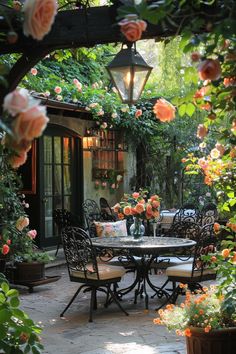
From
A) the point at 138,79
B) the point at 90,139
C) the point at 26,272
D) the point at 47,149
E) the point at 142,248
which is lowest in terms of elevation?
the point at 26,272

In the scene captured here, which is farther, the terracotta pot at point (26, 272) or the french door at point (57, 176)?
the french door at point (57, 176)

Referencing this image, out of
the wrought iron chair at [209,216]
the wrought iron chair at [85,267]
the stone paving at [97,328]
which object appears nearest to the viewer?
the stone paving at [97,328]

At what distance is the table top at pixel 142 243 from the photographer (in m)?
5.62

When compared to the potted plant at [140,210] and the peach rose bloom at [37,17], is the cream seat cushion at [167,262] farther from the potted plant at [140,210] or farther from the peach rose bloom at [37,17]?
the peach rose bloom at [37,17]

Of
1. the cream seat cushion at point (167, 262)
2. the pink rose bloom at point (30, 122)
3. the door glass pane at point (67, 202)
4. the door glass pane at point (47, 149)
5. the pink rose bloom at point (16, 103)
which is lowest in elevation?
the cream seat cushion at point (167, 262)

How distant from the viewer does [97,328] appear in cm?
514

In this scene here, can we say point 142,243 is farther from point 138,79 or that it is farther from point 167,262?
point 138,79

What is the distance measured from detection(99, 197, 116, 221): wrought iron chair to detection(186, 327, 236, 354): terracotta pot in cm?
641

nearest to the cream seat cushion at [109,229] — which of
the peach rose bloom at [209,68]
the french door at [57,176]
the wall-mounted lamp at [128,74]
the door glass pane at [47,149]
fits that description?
the french door at [57,176]

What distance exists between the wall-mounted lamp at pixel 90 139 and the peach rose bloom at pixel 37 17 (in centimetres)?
914

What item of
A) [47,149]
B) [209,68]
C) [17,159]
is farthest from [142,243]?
[47,149]

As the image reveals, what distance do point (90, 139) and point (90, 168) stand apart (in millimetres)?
602

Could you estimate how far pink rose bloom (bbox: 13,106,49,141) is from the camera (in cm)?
148

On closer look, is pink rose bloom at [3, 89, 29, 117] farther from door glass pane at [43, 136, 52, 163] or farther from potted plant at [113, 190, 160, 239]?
door glass pane at [43, 136, 52, 163]
